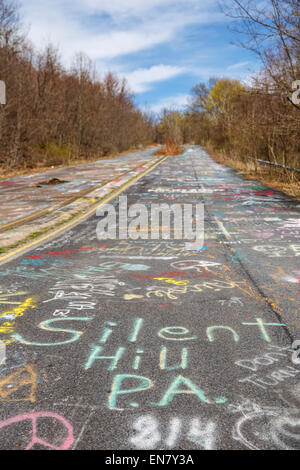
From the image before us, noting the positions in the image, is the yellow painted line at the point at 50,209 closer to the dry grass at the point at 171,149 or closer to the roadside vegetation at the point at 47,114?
the roadside vegetation at the point at 47,114

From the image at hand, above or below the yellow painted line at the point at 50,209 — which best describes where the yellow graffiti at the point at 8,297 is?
below

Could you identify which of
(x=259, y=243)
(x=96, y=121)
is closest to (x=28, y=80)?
(x=96, y=121)

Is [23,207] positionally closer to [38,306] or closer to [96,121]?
[38,306]

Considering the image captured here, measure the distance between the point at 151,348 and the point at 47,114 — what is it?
1104 inches

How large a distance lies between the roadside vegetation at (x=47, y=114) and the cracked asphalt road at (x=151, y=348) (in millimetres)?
18649

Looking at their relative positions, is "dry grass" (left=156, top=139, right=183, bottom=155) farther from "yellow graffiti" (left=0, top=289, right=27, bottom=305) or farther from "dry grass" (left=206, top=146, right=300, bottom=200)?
"yellow graffiti" (left=0, top=289, right=27, bottom=305)

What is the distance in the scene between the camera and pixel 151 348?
3.43 m

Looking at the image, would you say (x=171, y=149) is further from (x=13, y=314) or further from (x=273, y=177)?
(x=13, y=314)

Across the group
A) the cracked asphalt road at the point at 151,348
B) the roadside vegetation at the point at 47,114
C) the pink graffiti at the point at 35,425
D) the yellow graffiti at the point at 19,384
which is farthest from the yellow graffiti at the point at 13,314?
the roadside vegetation at the point at 47,114

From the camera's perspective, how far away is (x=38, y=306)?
14.5ft

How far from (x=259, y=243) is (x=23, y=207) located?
22.7 feet

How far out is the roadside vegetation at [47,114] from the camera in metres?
23.2

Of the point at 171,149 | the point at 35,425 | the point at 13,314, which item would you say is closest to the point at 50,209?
the point at 13,314

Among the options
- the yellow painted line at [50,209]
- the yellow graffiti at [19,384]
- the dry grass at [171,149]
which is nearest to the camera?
the yellow graffiti at [19,384]
